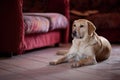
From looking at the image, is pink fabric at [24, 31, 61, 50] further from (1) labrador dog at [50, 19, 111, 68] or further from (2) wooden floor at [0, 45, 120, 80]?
(1) labrador dog at [50, 19, 111, 68]

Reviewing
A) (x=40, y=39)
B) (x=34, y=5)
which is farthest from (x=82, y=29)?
(x=34, y=5)

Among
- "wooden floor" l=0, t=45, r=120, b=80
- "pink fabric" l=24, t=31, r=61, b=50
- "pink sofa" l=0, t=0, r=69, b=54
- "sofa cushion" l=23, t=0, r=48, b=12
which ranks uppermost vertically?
"sofa cushion" l=23, t=0, r=48, b=12

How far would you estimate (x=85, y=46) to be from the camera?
261cm

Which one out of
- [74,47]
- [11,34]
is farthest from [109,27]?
[11,34]

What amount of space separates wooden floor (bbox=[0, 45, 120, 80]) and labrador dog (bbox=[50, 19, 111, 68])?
0.27 feet

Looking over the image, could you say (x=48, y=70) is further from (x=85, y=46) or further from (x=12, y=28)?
(x=12, y=28)

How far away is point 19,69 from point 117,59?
1.11 meters

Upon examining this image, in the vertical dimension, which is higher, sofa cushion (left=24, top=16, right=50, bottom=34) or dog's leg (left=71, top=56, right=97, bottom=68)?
sofa cushion (left=24, top=16, right=50, bottom=34)

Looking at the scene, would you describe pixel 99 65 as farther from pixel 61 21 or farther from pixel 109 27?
pixel 109 27

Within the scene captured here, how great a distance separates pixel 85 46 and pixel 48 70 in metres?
0.49

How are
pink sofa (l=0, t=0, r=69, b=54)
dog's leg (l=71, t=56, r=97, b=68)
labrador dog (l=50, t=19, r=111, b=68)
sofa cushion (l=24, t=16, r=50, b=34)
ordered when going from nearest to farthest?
dog's leg (l=71, t=56, r=97, b=68) < labrador dog (l=50, t=19, r=111, b=68) < pink sofa (l=0, t=0, r=69, b=54) < sofa cushion (l=24, t=16, r=50, b=34)

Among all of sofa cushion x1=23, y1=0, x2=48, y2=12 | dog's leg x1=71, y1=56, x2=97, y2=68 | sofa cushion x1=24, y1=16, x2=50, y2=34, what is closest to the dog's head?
dog's leg x1=71, y1=56, x2=97, y2=68

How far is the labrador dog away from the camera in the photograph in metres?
2.56

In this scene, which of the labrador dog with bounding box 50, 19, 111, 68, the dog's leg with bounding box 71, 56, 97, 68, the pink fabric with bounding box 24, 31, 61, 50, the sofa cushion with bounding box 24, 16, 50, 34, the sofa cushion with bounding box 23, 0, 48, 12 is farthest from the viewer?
the sofa cushion with bounding box 23, 0, 48, 12
